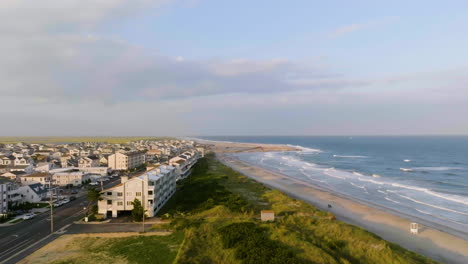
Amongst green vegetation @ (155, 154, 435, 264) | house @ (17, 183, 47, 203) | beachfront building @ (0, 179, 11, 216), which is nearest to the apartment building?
house @ (17, 183, 47, 203)

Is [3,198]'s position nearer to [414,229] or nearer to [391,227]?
[391,227]

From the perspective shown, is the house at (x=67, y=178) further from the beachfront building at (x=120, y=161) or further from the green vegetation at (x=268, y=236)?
the green vegetation at (x=268, y=236)

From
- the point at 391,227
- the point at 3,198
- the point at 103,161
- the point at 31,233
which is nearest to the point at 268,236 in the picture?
the point at 391,227

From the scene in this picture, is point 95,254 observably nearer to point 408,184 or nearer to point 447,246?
point 447,246

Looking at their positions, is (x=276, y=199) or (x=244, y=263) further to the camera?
(x=276, y=199)

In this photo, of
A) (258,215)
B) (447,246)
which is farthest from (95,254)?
(447,246)

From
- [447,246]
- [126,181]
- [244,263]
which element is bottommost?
[447,246]

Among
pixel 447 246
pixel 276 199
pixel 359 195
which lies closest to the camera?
pixel 447 246
